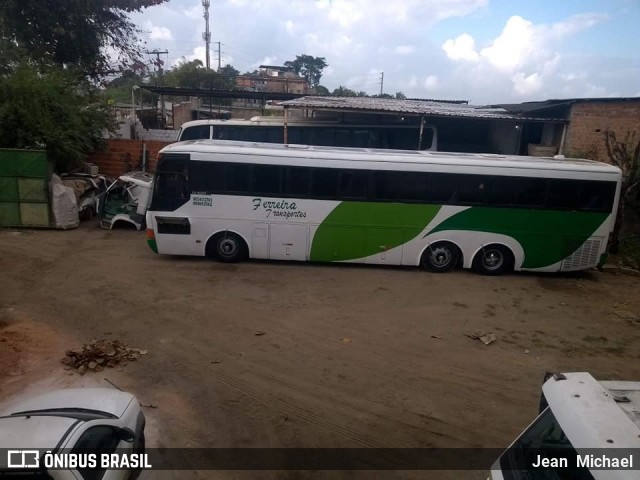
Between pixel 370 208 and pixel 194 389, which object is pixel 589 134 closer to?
pixel 370 208

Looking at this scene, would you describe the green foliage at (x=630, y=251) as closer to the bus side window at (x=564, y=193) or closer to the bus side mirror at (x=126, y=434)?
the bus side window at (x=564, y=193)

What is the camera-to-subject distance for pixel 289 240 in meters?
10.2

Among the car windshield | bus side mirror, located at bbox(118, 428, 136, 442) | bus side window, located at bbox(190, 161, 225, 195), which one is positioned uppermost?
bus side window, located at bbox(190, 161, 225, 195)

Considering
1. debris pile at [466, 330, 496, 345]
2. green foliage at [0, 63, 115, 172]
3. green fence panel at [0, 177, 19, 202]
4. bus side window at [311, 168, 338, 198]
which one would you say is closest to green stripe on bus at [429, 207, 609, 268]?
bus side window at [311, 168, 338, 198]

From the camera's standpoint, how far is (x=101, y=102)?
1588 cm

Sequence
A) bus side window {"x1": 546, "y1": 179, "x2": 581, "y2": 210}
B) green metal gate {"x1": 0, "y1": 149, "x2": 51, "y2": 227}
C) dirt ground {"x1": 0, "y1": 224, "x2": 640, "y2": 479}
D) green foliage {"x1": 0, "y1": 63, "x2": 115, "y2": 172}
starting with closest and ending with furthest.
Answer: dirt ground {"x1": 0, "y1": 224, "x2": 640, "y2": 479}
bus side window {"x1": 546, "y1": 179, "x2": 581, "y2": 210}
green metal gate {"x1": 0, "y1": 149, "x2": 51, "y2": 227}
green foliage {"x1": 0, "y1": 63, "x2": 115, "y2": 172}

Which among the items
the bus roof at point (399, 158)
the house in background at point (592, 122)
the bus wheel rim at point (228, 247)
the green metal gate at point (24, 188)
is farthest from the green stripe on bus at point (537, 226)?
the green metal gate at point (24, 188)

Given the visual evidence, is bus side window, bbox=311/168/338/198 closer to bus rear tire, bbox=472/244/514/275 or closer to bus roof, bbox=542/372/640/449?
bus rear tire, bbox=472/244/514/275

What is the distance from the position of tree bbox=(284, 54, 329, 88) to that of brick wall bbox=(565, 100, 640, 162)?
5871cm

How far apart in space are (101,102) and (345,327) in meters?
13.0

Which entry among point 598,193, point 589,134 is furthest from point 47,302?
point 589,134

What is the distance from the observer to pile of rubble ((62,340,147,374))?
6.03 meters

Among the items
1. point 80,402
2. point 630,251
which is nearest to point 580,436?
point 80,402

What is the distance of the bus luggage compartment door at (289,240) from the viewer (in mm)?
10117
